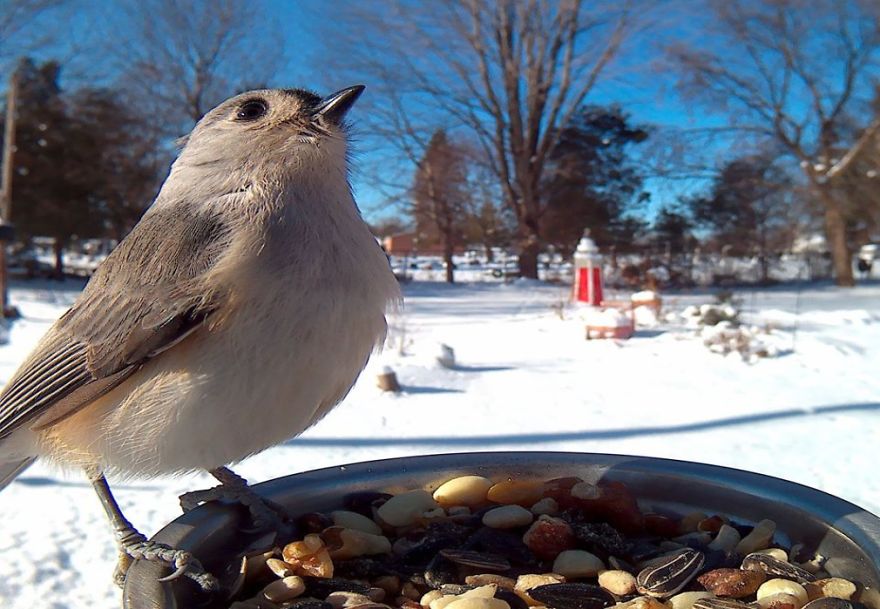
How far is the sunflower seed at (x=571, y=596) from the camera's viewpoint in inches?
50.0

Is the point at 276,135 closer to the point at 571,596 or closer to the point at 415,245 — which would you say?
the point at 571,596

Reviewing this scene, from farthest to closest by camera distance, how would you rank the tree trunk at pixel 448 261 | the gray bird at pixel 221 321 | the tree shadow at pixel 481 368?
1. the tree trunk at pixel 448 261
2. the tree shadow at pixel 481 368
3. the gray bird at pixel 221 321

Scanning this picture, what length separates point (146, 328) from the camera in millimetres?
1546

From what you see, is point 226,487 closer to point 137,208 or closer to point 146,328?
point 146,328

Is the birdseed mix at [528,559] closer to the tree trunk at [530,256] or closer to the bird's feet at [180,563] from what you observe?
the bird's feet at [180,563]

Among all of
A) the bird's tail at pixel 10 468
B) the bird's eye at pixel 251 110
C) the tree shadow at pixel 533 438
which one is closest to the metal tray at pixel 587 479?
the bird's tail at pixel 10 468

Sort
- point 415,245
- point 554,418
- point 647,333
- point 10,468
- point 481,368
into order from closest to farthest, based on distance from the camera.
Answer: point 10,468, point 554,418, point 481,368, point 647,333, point 415,245

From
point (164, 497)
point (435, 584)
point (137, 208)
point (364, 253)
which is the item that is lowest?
point (164, 497)

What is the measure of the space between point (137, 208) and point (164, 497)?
20.0 meters

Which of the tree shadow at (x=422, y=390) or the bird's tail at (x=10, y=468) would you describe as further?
the tree shadow at (x=422, y=390)

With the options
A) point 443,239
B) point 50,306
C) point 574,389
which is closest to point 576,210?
point 443,239

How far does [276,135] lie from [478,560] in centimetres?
119

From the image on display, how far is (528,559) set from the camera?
4.89 ft

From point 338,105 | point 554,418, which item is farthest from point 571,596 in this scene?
point 554,418
